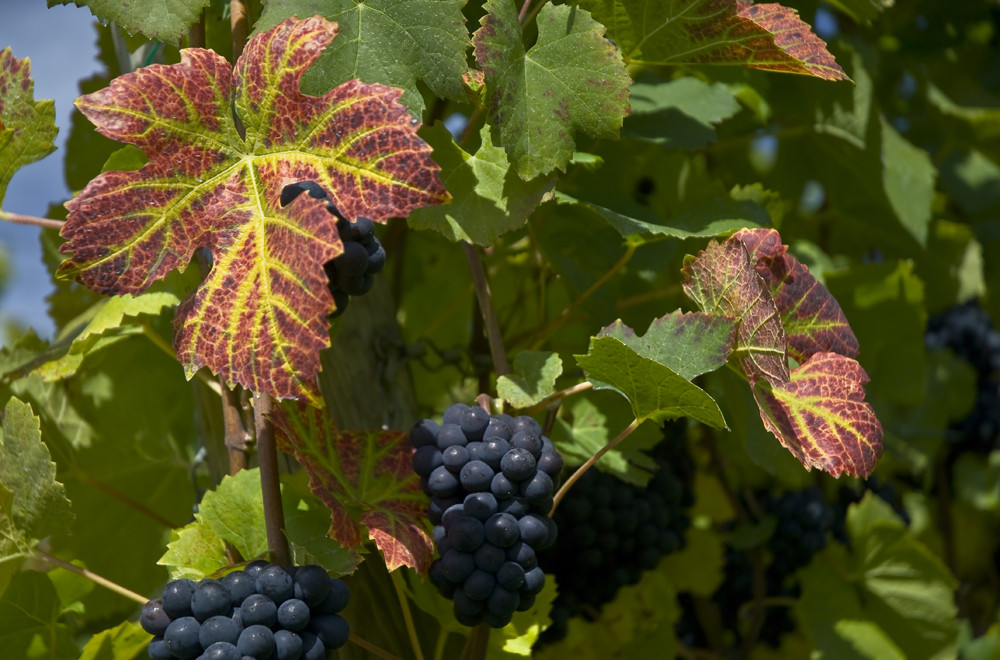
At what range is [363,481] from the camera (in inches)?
31.0

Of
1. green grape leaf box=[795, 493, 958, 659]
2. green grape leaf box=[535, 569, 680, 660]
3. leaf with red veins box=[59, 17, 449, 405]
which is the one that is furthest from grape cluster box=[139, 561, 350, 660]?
green grape leaf box=[795, 493, 958, 659]

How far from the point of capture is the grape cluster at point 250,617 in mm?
619

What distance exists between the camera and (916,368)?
149cm

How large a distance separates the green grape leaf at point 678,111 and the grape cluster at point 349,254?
1.45 feet

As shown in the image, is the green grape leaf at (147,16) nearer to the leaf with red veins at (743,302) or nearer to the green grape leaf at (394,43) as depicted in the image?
the green grape leaf at (394,43)

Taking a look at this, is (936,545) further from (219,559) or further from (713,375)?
(219,559)

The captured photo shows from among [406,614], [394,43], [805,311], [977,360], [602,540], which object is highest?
[394,43]

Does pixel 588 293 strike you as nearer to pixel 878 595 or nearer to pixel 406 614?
pixel 406 614

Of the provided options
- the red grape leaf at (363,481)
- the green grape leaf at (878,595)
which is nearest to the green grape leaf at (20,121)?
the red grape leaf at (363,481)

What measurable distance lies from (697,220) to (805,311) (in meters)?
0.18

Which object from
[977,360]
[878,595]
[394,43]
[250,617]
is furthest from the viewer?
[977,360]

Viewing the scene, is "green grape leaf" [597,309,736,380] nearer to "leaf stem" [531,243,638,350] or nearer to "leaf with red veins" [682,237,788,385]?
"leaf with red veins" [682,237,788,385]

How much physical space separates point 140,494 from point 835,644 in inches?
38.9

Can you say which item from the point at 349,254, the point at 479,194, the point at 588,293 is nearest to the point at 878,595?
the point at 588,293
